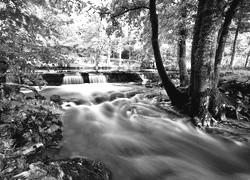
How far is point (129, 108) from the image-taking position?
701cm

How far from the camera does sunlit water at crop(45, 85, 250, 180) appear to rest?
3248 mm

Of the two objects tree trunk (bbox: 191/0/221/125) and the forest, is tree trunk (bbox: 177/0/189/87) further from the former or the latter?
tree trunk (bbox: 191/0/221/125)

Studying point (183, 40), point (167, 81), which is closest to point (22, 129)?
point (167, 81)

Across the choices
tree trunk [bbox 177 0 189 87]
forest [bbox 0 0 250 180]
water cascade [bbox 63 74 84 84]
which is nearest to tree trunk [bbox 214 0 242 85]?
forest [bbox 0 0 250 180]

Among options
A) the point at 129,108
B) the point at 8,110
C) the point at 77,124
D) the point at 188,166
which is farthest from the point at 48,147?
the point at 129,108

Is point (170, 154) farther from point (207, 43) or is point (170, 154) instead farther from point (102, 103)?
point (102, 103)

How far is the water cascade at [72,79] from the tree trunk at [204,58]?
409 inches

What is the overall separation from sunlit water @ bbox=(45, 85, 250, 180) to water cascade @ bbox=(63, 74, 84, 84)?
6.96 meters

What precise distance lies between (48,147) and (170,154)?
9.84 feet

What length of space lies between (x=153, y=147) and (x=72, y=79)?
10.4 m

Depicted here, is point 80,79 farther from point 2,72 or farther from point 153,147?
point 2,72

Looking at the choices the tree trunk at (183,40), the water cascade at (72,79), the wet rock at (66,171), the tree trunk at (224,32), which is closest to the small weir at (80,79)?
the water cascade at (72,79)

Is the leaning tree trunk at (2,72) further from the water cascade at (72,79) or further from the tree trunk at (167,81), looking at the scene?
the water cascade at (72,79)

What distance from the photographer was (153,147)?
13.8ft
